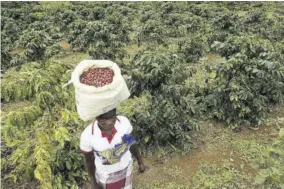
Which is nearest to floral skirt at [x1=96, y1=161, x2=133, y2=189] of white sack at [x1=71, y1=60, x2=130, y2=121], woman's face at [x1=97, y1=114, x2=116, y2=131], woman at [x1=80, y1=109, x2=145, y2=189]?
woman at [x1=80, y1=109, x2=145, y2=189]

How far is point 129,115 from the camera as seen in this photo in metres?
3.61

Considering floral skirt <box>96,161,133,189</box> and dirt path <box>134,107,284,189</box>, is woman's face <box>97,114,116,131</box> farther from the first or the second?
dirt path <box>134,107,284,189</box>

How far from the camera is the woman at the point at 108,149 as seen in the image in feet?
6.92

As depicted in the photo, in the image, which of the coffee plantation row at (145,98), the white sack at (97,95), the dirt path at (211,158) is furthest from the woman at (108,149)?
the dirt path at (211,158)

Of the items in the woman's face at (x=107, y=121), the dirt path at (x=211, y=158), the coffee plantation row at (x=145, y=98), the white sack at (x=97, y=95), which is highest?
the white sack at (x=97, y=95)

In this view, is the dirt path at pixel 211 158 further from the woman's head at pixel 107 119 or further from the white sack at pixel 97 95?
the white sack at pixel 97 95

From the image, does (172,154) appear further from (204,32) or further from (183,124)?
(204,32)

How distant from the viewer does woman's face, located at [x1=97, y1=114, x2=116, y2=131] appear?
1997mm

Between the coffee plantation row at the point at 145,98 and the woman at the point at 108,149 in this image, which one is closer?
the woman at the point at 108,149

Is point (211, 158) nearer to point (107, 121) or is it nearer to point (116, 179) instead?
point (116, 179)

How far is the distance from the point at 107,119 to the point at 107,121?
15 mm

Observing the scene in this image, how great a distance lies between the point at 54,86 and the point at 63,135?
19.6 inches

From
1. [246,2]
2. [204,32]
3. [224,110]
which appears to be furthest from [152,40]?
[246,2]

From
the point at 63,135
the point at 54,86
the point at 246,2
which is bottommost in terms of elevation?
the point at 246,2
